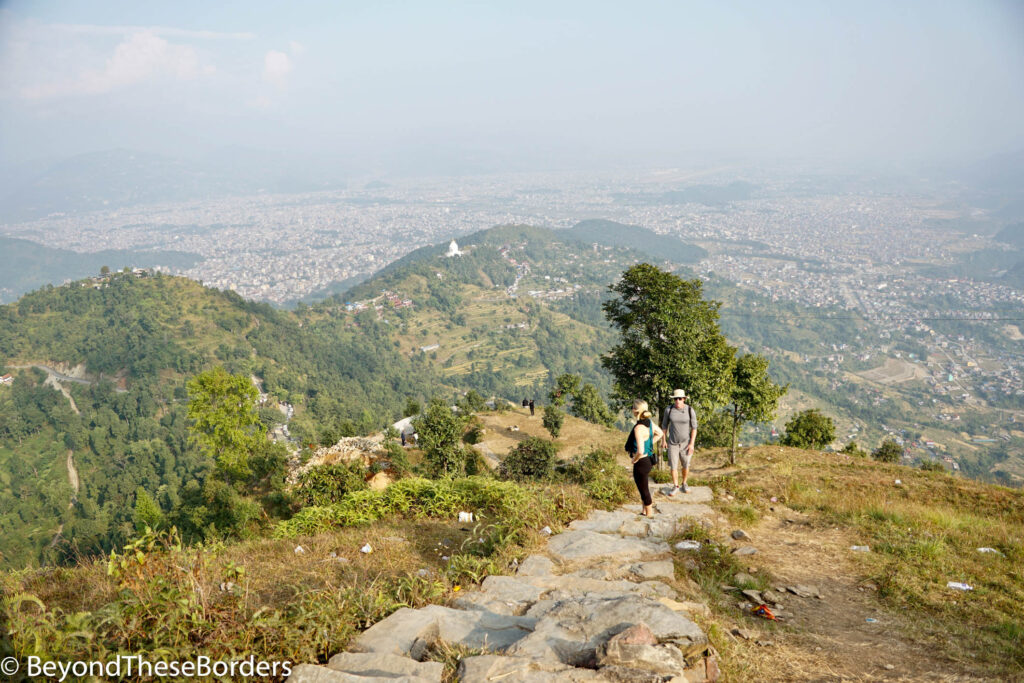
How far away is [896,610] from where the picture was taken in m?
6.07

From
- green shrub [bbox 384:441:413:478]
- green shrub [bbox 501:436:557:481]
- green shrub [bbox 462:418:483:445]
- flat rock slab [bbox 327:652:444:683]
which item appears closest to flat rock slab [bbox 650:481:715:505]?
flat rock slab [bbox 327:652:444:683]

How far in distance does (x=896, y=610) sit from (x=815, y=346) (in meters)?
180

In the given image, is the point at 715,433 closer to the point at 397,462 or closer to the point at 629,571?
the point at 397,462

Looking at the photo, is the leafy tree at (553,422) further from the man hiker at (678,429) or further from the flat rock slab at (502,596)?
the flat rock slab at (502,596)

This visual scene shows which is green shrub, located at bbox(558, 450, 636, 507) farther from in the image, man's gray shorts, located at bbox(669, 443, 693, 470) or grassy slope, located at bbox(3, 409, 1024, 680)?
man's gray shorts, located at bbox(669, 443, 693, 470)

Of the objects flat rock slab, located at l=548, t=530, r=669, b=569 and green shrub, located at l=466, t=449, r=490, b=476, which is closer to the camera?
flat rock slab, located at l=548, t=530, r=669, b=569

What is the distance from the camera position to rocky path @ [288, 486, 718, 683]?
3.73 meters

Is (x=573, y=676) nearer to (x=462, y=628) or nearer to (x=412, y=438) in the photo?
(x=462, y=628)

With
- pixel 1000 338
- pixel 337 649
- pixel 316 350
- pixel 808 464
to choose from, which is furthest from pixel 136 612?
pixel 1000 338

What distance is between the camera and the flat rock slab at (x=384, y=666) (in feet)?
12.2

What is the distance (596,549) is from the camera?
260 inches

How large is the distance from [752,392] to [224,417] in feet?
93.2

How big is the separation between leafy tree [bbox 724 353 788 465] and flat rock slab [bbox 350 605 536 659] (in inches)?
606

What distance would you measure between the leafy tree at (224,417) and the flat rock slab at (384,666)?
96.5ft
